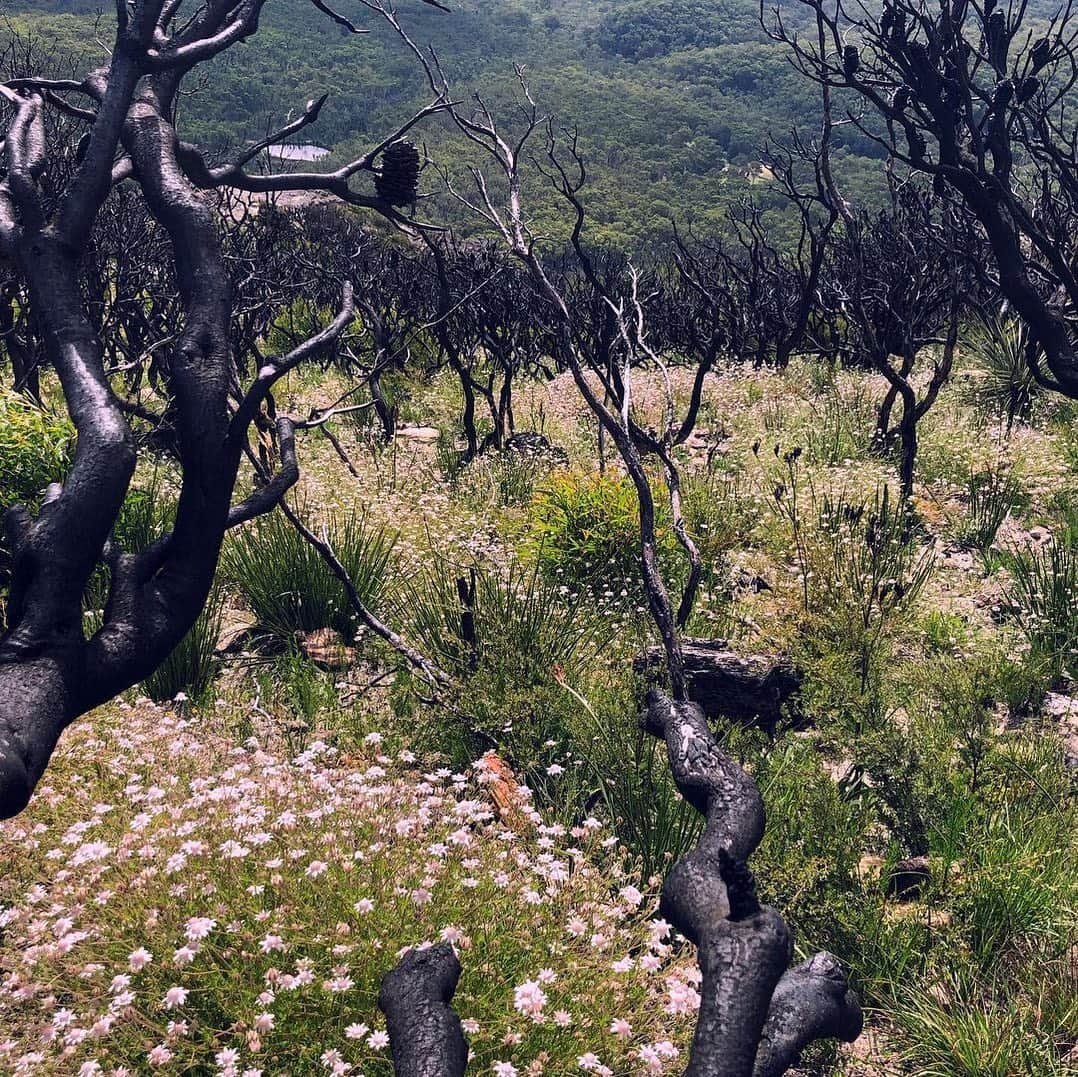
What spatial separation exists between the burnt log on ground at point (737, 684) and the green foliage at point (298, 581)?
6.56ft

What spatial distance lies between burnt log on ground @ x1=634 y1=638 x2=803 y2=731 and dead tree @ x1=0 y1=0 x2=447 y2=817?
2.94m

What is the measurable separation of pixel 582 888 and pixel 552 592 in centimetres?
258

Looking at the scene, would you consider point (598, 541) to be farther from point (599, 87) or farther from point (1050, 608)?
point (599, 87)

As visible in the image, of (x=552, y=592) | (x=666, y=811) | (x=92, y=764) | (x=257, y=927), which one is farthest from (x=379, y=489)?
(x=257, y=927)

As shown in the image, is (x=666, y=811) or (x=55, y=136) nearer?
(x=666, y=811)

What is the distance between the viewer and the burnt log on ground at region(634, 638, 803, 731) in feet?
15.0

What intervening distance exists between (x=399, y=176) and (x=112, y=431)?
141 centimetres

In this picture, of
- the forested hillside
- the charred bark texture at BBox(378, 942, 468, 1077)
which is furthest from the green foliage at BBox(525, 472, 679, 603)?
the forested hillside

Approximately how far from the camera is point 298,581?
18.3ft

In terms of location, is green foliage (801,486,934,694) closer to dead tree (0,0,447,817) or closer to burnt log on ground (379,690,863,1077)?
burnt log on ground (379,690,863,1077)

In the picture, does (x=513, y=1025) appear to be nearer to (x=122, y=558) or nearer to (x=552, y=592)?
(x=122, y=558)

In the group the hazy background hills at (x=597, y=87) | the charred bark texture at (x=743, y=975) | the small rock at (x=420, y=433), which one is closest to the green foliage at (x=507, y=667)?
the charred bark texture at (x=743, y=975)

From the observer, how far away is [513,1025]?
86.3 inches

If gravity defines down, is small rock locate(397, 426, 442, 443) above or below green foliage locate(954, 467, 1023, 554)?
below
